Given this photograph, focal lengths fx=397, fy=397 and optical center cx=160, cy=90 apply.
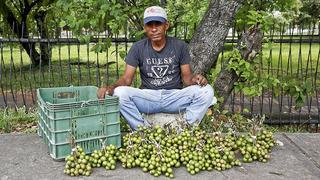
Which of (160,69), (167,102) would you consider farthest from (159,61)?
(167,102)

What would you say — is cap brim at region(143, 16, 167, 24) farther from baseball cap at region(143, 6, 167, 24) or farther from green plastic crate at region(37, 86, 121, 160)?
green plastic crate at region(37, 86, 121, 160)

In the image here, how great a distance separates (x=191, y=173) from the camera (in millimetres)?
3719

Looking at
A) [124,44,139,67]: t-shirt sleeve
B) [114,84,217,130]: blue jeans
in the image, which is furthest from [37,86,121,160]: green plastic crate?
[124,44,139,67]: t-shirt sleeve

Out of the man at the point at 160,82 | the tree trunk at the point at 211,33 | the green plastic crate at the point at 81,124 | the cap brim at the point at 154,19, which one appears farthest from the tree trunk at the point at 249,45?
the green plastic crate at the point at 81,124

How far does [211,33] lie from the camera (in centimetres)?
551

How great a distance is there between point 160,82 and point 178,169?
1.24 metres

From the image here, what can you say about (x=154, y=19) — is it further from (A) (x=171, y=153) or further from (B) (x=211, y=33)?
(A) (x=171, y=153)

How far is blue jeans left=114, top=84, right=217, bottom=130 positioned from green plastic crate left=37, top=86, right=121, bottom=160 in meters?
0.35

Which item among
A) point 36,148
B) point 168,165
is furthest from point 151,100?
point 36,148

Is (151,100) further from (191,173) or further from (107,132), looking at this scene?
(191,173)

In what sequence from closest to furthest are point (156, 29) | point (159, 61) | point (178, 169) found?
1. point (178, 169)
2. point (156, 29)
3. point (159, 61)

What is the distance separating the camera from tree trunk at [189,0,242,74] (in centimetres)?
545

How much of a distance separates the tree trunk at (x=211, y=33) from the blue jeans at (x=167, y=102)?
108cm

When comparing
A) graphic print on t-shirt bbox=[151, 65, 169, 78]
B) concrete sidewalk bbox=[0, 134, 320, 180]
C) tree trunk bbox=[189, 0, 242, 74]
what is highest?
tree trunk bbox=[189, 0, 242, 74]
